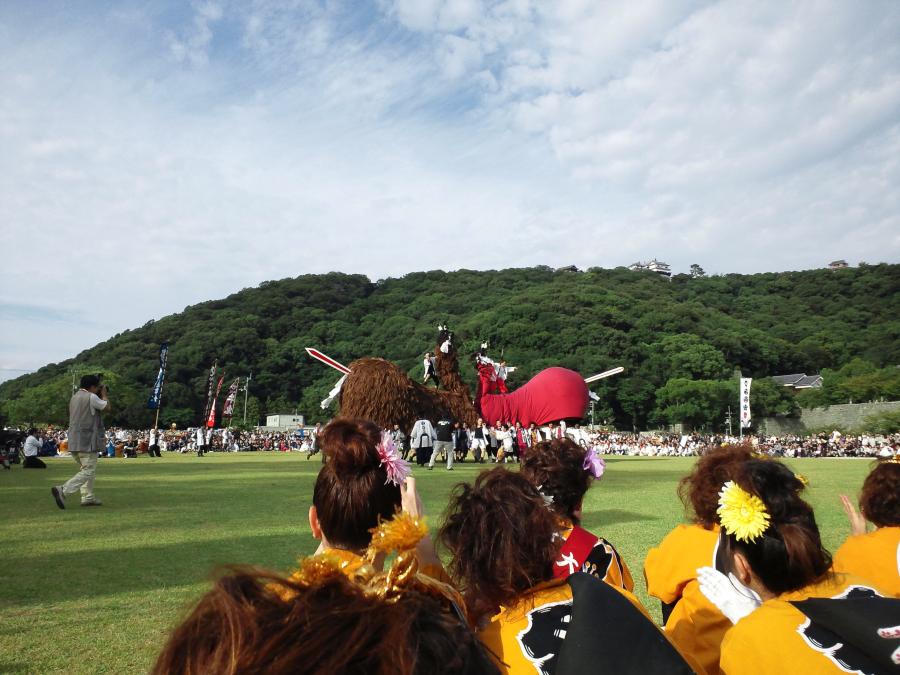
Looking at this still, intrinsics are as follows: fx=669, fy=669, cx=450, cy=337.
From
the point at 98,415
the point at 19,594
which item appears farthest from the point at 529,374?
the point at 19,594

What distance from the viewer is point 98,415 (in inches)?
369

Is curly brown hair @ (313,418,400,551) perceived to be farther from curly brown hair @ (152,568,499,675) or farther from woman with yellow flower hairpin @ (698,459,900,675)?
curly brown hair @ (152,568,499,675)

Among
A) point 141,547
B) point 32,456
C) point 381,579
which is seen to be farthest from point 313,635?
point 32,456

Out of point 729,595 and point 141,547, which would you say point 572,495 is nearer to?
point 729,595

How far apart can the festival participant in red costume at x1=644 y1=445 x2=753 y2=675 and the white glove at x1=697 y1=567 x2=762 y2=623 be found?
0.32 meters

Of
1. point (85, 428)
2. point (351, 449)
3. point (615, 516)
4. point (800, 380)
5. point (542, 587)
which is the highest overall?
point (800, 380)

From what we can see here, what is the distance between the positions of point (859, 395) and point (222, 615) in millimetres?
72168

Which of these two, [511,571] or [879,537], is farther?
[879,537]

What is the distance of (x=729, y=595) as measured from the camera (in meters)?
1.86

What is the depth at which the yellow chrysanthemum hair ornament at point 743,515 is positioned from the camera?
1.95 m

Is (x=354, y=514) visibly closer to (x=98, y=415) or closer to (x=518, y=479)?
(x=518, y=479)

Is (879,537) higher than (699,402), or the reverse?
(699,402)

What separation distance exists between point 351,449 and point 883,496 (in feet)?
7.59

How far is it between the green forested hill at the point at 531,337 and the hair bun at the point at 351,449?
170 feet
